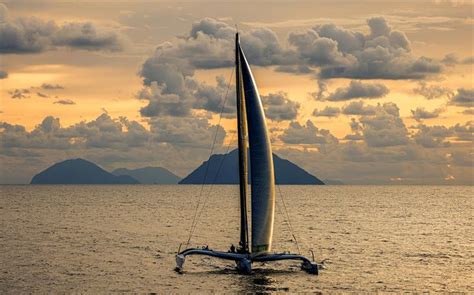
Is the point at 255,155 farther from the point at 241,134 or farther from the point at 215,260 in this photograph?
the point at 215,260

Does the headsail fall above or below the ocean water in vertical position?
above

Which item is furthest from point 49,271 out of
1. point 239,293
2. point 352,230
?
point 352,230

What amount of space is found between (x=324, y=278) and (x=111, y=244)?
41.1m

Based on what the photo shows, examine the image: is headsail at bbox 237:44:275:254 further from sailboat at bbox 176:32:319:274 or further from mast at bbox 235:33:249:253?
mast at bbox 235:33:249:253

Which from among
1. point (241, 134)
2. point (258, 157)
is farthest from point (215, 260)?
point (241, 134)

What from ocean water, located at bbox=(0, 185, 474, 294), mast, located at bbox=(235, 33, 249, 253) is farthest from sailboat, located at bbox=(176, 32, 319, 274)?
ocean water, located at bbox=(0, 185, 474, 294)

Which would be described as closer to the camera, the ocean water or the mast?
the mast

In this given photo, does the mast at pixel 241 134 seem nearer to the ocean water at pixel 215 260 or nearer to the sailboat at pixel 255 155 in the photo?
the sailboat at pixel 255 155

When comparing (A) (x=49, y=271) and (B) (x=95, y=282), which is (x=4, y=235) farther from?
(B) (x=95, y=282)

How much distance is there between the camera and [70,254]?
87.9m

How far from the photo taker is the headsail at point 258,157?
206 feet

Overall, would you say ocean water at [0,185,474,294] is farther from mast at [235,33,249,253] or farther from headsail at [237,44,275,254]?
mast at [235,33,249,253]

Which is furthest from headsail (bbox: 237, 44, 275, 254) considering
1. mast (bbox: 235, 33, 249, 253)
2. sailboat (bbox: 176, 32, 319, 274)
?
mast (bbox: 235, 33, 249, 253)

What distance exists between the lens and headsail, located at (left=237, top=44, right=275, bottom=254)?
62.7 m
